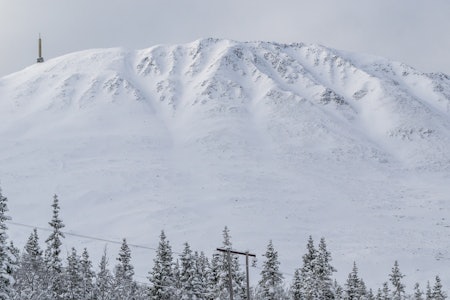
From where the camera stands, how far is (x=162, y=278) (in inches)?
1924

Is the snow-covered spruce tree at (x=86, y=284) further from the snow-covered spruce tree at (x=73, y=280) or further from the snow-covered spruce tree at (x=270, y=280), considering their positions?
the snow-covered spruce tree at (x=270, y=280)

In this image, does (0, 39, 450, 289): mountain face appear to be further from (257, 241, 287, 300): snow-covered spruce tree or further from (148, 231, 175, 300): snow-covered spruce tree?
(148, 231, 175, 300): snow-covered spruce tree

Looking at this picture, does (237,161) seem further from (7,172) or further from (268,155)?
(7,172)

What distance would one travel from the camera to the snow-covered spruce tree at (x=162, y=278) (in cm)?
4834

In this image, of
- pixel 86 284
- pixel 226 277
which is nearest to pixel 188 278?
pixel 226 277

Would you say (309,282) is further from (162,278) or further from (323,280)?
(162,278)

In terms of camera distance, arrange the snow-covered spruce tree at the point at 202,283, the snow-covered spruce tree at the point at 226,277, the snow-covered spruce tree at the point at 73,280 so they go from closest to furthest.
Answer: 1. the snow-covered spruce tree at the point at 73,280
2. the snow-covered spruce tree at the point at 226,277
3. the snow-covered spruce tree at the point at 202,283

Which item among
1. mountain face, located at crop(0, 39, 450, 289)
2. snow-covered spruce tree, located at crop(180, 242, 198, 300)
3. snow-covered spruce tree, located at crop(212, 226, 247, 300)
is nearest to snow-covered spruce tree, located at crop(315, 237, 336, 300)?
snow-covered spruce tree, located at crop(212, 226, 247, 300)

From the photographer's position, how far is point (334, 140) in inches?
7849

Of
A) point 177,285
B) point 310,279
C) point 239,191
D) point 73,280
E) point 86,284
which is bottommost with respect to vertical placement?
point 86,284

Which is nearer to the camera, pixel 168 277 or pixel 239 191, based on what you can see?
pixel 168 277

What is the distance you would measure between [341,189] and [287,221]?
103 feet

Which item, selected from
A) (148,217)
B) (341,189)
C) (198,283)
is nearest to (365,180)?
(341,189)

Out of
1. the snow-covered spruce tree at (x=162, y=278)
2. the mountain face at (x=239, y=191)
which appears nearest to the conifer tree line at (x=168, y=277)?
the snow-covered spruce tree at (x=162, y=278)
